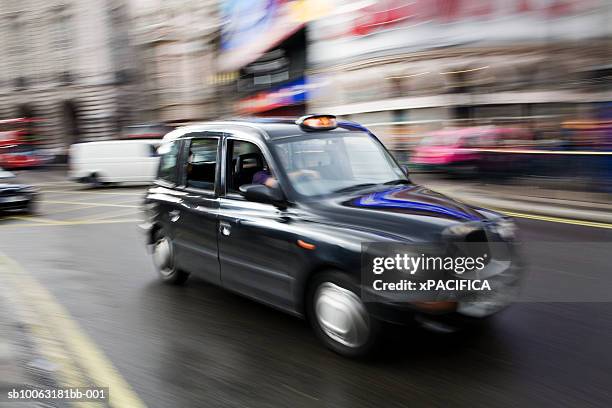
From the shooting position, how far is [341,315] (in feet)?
13.0

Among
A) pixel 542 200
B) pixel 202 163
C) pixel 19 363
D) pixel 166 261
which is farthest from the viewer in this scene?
pixel 542 200

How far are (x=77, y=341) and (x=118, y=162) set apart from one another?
1658 cm

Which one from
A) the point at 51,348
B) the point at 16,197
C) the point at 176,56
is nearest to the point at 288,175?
the point at 51,348

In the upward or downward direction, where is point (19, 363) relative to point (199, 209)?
downward

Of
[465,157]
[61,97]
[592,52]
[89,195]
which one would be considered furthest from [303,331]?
[61,97]

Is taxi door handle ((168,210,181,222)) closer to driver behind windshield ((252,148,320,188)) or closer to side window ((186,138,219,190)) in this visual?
side window ((186,138,219,190))

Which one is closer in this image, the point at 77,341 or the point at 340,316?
the point at 340,316

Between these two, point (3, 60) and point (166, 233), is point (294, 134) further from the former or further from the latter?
point (3, 60)

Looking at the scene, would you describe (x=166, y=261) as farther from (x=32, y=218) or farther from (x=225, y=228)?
(x=32, y=218)

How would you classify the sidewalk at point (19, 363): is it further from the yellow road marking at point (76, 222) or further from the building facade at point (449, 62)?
the building facade at point (449, 62)

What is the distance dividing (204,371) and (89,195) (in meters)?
15.6

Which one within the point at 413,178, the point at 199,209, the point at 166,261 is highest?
the point at 199,209

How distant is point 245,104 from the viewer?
45.7m

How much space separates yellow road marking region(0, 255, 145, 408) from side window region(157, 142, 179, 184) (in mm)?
1586
